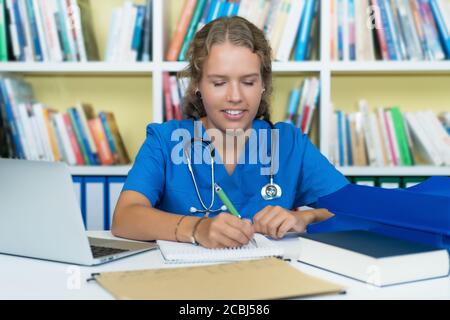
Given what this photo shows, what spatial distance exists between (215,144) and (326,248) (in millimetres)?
764

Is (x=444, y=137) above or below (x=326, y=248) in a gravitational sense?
above

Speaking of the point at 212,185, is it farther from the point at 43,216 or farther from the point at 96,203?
the point at 96,203

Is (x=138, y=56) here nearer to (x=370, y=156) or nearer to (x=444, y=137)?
(x=370, y=156)

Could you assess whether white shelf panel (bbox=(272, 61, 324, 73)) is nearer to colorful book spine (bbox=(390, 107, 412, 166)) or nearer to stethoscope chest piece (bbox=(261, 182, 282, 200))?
colorful book spine (bbox=(390, 107, 412, 166))

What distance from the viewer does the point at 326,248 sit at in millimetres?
853

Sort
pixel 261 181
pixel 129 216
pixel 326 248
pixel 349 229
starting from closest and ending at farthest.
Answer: pixel 326 248, pixel 349 229, pixel 129 216, pixel 261 181

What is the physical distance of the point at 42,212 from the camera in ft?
2.93

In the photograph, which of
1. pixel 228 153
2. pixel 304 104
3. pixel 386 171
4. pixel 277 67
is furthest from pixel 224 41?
pixel 386 171

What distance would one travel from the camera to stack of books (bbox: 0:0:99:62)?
210cm

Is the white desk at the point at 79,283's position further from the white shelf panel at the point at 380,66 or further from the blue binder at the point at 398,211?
the white shelf panel at the point at 380,66

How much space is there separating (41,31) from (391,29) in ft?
4.38

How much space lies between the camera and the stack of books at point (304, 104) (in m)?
2.12

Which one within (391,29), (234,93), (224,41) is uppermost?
(391,29)
